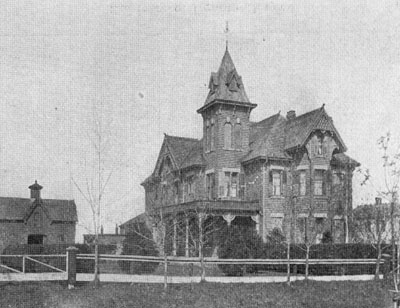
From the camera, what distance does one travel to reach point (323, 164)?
3306 cm

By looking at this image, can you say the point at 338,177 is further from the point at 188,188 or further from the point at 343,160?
the point at 188,188

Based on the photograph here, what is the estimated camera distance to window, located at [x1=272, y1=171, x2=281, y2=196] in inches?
1303

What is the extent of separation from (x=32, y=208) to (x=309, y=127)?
35501 mm

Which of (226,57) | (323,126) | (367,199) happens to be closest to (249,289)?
(367,199)

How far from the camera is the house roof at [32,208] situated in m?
55.7

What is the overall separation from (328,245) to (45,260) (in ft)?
52.7

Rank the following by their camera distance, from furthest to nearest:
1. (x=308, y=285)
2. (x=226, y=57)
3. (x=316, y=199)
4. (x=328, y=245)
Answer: (x=226, y=57) → (x=316, y=199) → (x=328, y=245) → (x=308, y=285)

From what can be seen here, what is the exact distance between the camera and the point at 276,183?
33219mm

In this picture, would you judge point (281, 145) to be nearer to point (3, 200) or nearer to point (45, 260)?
point (45, 260)

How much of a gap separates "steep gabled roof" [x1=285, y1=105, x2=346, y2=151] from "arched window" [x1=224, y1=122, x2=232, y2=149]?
3.90 meters

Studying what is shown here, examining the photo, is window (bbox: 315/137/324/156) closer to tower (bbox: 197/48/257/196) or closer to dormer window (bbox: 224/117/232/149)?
tower (bbox: 197/48/257/196)

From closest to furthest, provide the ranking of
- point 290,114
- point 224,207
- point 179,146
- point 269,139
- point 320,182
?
point 224,207, point 320,182, point 269,139, point 290,114, point 179,146

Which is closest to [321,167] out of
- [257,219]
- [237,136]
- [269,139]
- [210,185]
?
[269,139]

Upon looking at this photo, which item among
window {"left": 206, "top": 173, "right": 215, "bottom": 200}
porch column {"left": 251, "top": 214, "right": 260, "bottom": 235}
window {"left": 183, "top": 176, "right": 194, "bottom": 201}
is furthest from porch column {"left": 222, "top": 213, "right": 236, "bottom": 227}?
window {"left": 183, "top": 176, "right": 194, "bottom": 201}
